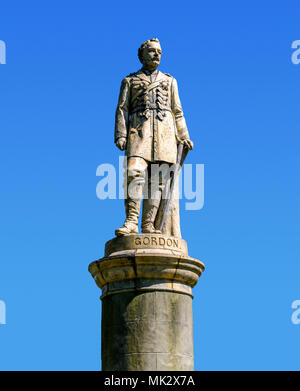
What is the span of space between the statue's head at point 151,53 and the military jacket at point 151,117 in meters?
0.20

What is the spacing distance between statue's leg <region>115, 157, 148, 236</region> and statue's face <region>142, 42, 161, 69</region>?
1.98 meters

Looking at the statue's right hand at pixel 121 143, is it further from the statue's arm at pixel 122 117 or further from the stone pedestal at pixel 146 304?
the stone pedestal at pixel 146 304

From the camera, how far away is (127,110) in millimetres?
14172

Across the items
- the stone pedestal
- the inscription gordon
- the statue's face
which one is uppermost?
the statue's face

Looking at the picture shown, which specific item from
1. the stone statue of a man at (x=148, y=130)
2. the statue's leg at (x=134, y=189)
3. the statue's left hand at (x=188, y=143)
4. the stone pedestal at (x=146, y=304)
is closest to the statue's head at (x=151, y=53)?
the stone statue of a man at (x=148, y=130)

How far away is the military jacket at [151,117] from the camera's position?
1377 cm

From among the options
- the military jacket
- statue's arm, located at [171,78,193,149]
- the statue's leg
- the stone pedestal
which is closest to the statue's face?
the military jacket

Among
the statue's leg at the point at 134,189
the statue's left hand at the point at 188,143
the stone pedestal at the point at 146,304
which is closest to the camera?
the stone pedestal at the point at 146,304

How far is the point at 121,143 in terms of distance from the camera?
1380 centimetres

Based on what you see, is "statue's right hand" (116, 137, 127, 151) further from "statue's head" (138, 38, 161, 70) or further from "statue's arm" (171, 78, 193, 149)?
"statue's head" (138, 38, 161, 70)

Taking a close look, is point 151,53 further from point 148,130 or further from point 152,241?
point 152,241

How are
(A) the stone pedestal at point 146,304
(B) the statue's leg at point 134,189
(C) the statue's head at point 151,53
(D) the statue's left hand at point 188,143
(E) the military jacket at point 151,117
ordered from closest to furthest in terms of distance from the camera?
(A) the stone pedestal at point 146,304, (B) the statue's leg at point 134,189, (E) the military jacket at point 151,117, (D) the statue's left hand at point 188,143, (C) the statue's head at point 151,53

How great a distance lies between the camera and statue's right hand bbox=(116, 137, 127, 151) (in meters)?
13.8

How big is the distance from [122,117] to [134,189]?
1.46 m
